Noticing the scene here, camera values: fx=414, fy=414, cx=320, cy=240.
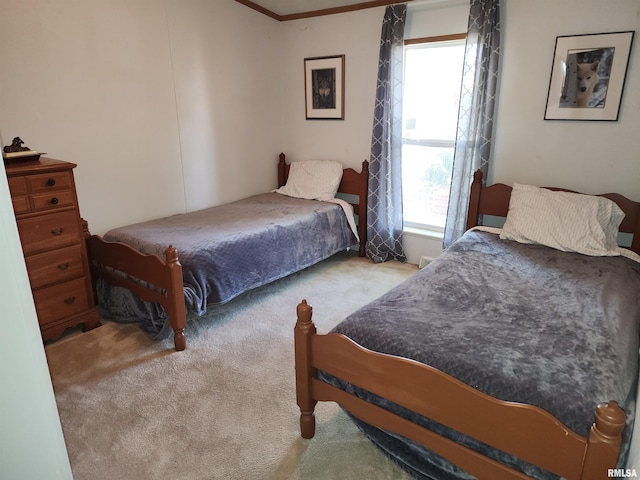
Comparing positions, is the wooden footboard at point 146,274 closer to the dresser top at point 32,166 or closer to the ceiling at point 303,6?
the dresser top at point 32,166

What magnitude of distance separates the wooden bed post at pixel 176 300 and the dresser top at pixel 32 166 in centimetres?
77

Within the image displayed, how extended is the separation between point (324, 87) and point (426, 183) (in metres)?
1.35

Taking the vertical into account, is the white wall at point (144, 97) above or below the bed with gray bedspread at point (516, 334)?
above

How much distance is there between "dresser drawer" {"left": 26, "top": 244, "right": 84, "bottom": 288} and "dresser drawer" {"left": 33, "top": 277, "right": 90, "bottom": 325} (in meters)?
0.05

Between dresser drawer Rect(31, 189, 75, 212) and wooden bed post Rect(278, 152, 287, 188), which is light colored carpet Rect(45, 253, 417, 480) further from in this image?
wooden bed post Rect(278, 152, 287, 188)

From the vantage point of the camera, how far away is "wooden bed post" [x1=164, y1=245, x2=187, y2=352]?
231cm

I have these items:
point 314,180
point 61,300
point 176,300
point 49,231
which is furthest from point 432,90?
point 61,300

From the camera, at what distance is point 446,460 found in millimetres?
1384

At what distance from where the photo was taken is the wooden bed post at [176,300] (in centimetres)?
231

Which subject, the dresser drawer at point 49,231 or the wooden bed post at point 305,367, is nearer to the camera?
the wooden bed post at point 305,367

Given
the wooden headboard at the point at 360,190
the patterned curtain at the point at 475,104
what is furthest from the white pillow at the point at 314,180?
the patterned curtain at the point at 475,104

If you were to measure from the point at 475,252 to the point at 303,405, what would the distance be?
1.43 metres

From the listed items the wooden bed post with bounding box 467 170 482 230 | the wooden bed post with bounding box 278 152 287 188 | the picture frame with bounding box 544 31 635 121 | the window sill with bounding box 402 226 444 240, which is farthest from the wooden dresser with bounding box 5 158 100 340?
the picture frame with bounding box 544 31 635 121

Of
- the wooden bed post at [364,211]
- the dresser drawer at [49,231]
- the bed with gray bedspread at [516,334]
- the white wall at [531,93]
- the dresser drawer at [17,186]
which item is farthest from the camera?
the wooden bed post at [364,211]
